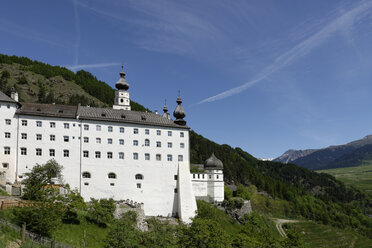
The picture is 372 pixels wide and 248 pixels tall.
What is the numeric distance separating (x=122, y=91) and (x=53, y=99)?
2607 inches

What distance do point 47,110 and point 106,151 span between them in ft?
38.7

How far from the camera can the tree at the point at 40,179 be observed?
38.4 metres

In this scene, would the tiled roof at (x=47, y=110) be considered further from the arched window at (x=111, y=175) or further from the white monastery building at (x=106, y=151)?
the arched window at (x=111, y=175)

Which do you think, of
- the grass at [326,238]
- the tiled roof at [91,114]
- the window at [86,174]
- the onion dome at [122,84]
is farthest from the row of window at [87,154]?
the grass at [326,238]

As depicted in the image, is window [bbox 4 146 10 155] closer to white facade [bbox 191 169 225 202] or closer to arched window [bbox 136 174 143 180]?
arched window [bbox 136 174 143 180]

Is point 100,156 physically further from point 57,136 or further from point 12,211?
point 12,211

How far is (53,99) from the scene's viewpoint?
127062mm

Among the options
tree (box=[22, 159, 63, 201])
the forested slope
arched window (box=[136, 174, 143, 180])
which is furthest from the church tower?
the forested slope

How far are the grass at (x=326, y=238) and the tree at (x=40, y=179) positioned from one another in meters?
57.9

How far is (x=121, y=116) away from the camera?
Answer: 2219 inches

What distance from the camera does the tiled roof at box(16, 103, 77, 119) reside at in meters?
51.1

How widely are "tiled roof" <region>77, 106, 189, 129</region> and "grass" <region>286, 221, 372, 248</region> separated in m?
45.2

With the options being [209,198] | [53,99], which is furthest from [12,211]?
[53,99]

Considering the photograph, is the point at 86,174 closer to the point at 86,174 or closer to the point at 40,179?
the point at 86,174
